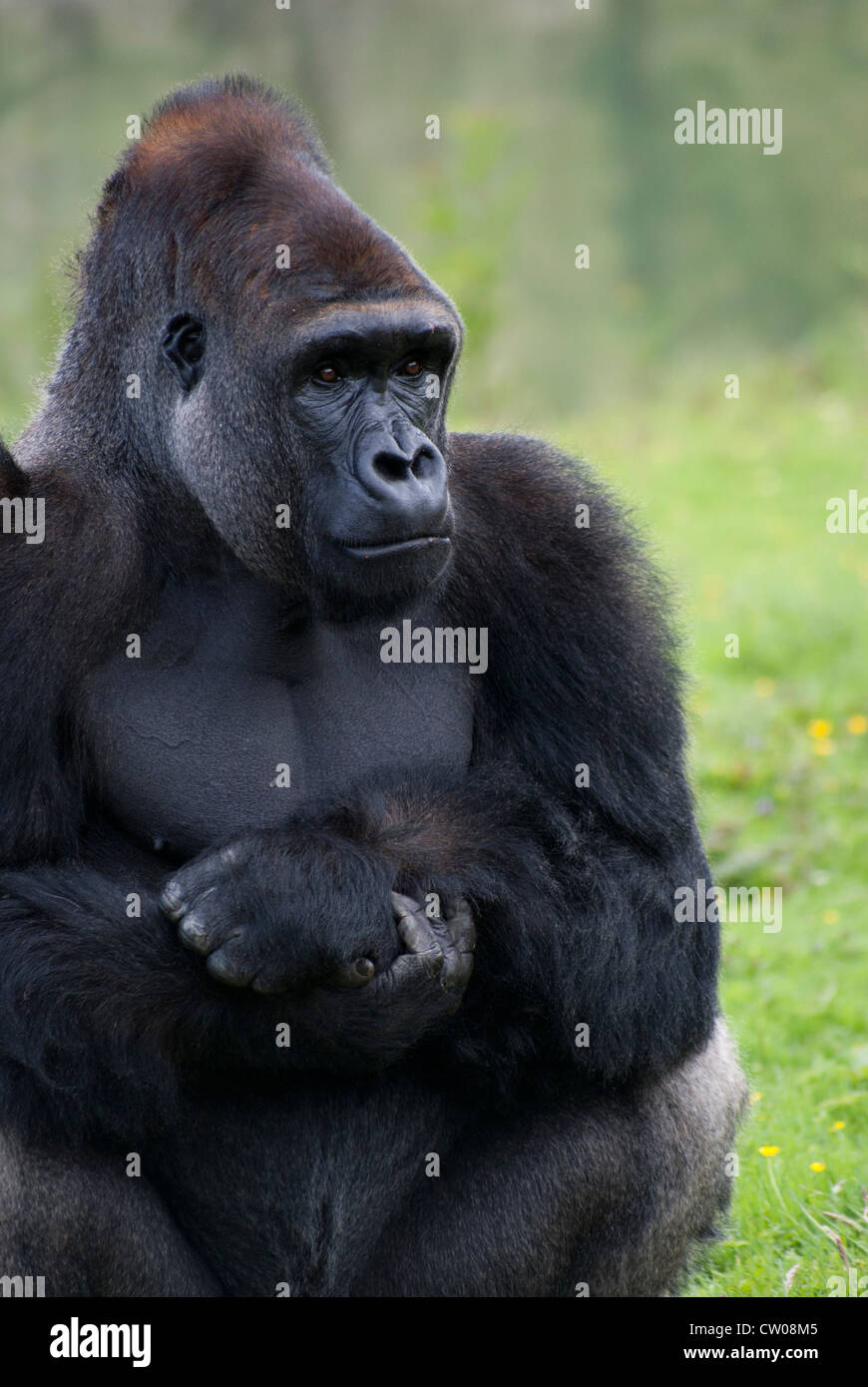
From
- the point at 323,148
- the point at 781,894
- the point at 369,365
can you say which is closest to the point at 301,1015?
the point at 369,365

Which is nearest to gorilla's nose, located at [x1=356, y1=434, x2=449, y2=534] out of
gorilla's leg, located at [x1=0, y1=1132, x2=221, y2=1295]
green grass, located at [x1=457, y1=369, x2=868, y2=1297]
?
green grass, located at [x1=457, y1=369, x2=868, y2=1297]

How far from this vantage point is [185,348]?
4020 mm

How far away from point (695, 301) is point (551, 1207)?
18.7 meters

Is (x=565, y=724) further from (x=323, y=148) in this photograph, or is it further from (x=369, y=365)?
(x=323, y=148)

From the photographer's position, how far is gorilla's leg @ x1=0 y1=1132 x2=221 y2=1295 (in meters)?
3.66

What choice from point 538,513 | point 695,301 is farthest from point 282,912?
point 695,301

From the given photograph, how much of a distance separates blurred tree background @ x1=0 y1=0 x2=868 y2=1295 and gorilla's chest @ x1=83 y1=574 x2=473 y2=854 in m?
0.97

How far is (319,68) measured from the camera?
988 inches

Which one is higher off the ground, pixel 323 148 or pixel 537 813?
pixel 323 148

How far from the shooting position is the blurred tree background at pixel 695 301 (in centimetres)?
591

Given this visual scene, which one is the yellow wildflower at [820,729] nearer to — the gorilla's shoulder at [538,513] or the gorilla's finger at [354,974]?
the gorilla's shoulder at [538,513]

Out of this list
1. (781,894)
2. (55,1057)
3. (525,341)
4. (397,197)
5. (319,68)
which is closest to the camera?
(55,1057)

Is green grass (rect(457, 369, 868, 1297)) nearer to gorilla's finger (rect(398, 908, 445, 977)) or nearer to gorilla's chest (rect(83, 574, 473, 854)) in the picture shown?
gorilla's chest (rect(83, 574, 473, 854))
